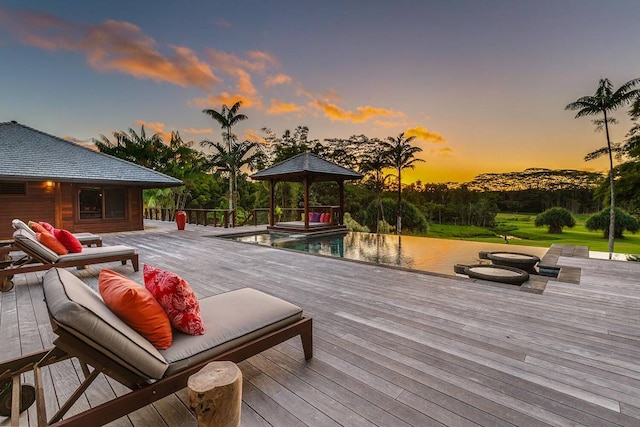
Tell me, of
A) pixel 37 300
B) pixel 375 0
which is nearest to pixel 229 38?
pixel 375 0

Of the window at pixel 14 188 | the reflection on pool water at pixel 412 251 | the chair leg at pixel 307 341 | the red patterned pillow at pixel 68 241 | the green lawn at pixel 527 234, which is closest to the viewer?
the chair leg at pixel 307 341

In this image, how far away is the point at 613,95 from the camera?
1380cm

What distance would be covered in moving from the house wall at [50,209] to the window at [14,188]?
10 cm

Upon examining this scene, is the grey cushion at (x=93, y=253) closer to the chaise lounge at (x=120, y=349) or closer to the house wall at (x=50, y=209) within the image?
the chaise lounge at (x=120, y=349)

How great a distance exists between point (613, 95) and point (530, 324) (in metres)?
17.6

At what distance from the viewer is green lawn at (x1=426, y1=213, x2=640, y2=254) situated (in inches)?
729

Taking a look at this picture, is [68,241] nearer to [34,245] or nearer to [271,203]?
[34,245]

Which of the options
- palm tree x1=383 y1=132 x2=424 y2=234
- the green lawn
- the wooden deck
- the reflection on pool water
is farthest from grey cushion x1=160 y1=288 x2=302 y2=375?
the green lawn

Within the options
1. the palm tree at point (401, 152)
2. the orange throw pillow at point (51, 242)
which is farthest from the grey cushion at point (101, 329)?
the palm tree at point (401, 152)

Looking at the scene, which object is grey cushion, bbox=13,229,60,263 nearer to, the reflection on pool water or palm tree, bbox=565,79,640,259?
the reflection on pool water

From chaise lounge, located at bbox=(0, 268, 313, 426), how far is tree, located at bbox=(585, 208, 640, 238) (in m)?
24.2

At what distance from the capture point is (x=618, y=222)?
704 inches

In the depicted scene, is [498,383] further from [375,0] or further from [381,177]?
[381,177]

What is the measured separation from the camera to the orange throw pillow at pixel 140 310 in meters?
1.61
